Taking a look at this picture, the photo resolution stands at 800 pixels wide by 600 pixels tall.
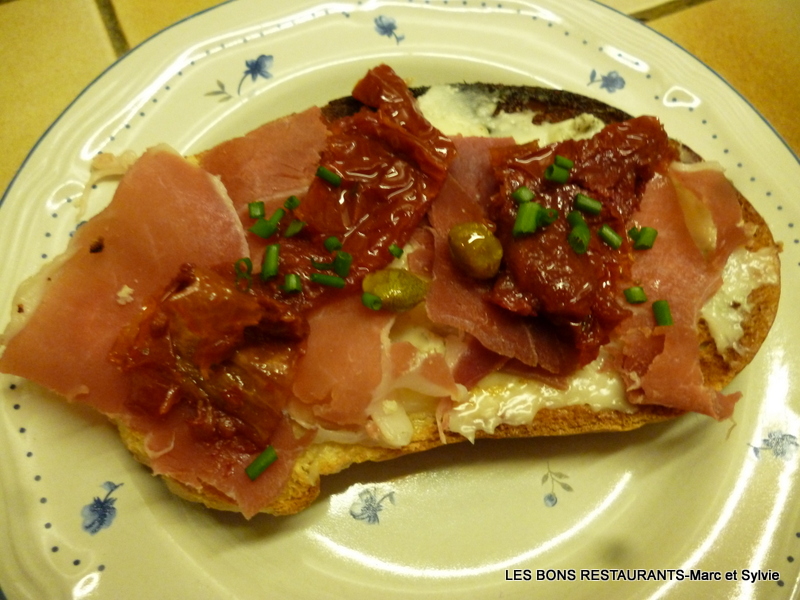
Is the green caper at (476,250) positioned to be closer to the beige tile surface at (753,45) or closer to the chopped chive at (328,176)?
the chopped chive at (328,176)

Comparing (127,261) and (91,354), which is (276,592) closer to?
(91,354)

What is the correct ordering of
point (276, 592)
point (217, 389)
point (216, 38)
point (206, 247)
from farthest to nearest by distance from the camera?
point (216, 38), point (276, 592), point (206, 247), point (217, 389)

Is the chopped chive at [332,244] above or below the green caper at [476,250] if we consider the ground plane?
above

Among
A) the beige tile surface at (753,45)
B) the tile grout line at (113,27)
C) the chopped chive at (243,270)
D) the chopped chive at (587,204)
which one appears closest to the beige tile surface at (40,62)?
the tile grout line at (113,27)

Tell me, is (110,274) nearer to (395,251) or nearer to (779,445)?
→ (395,251)

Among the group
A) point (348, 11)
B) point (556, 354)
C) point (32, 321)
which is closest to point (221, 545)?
point (32, 321)

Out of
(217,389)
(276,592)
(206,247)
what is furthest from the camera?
(276,592)

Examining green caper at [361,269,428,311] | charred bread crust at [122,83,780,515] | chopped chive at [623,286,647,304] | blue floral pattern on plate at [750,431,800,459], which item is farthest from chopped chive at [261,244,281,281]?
blue floral pattern on plate at [750,431,800,459]
